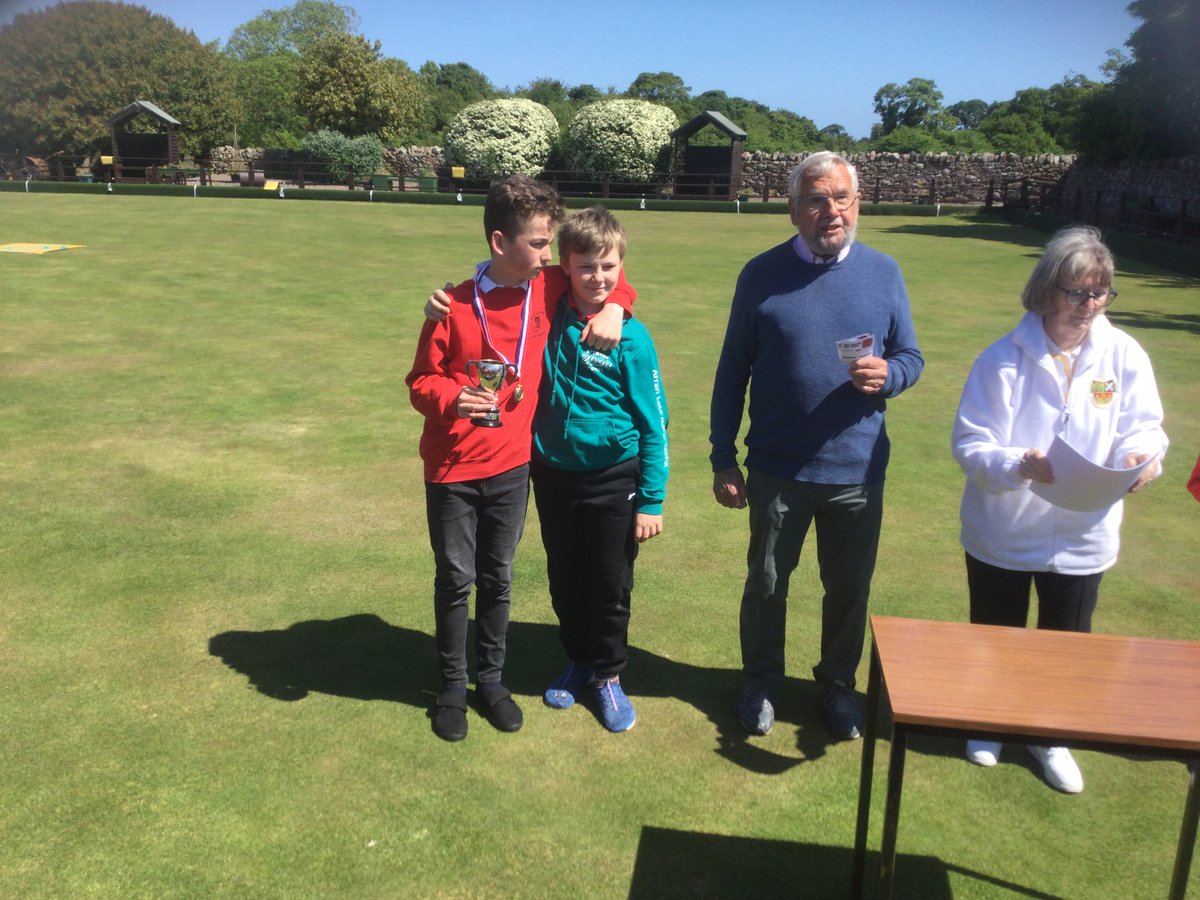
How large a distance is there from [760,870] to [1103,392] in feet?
6.05

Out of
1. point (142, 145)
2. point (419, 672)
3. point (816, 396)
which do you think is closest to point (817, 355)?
point (816, 396)

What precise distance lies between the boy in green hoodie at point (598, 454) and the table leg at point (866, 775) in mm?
1071

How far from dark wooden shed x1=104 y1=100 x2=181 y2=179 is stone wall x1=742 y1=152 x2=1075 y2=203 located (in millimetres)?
22112

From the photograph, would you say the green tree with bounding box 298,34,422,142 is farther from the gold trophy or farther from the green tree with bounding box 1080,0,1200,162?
the gold trophy

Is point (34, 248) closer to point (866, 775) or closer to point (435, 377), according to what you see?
point (435, 377)

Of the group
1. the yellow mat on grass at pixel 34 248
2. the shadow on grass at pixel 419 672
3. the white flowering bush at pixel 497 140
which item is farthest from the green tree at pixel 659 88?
the shadow on grass at pixel 419 672

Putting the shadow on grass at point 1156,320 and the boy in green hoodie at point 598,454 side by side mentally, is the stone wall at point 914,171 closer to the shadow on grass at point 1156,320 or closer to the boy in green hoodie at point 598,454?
the shadow on grass at point 1156,320

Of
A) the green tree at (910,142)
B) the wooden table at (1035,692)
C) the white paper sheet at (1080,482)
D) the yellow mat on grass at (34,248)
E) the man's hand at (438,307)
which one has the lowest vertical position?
the yellow mat on grass at (34,248)

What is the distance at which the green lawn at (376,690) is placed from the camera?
10.3 ft

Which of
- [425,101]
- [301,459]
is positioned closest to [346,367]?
[301,459]

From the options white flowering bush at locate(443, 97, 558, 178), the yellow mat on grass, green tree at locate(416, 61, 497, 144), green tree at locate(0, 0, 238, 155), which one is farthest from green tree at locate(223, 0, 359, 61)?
the yellow mat on grass

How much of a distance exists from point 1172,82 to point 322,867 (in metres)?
30.5

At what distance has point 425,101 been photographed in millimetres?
56031

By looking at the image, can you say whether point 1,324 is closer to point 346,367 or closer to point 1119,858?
point 346,367
